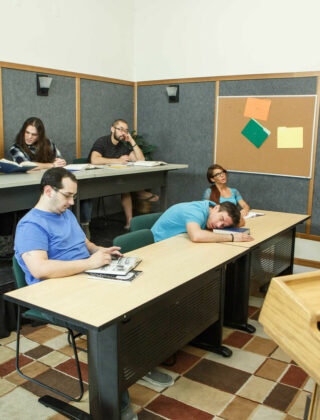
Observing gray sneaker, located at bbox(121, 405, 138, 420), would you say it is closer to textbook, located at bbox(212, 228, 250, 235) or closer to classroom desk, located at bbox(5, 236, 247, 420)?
classroom desk, located at bbox(5, 236, 247, 420)

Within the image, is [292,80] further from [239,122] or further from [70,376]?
[70,376]

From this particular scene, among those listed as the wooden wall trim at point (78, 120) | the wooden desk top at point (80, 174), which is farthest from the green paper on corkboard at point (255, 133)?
the wooden wall trim at point (78, 120)

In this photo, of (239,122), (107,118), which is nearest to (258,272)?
(239,122)

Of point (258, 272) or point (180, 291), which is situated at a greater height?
point (180, 291)

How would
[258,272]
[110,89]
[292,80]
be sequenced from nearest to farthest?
[258,272]
[292,80]
[110,89]

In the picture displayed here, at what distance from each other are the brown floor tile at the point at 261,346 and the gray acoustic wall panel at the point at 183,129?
2.56 meters

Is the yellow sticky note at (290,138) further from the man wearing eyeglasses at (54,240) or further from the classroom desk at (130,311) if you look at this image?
the man wearing eyeglasses at (54,240)

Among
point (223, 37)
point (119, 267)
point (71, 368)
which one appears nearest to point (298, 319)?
point (119, 267)

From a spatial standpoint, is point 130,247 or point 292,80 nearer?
point 130,247

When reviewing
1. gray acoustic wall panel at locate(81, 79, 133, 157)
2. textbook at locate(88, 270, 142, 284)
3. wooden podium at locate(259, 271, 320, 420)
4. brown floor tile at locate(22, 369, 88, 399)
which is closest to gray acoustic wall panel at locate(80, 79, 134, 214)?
gray acoustic wall panel at locate(81, 79, 133, 157)

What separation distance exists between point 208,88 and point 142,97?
94 cm

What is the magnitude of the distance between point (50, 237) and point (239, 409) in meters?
1.20

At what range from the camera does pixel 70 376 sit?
88.5 inches

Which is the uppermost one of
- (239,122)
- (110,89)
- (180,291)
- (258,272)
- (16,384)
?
(110,89)
